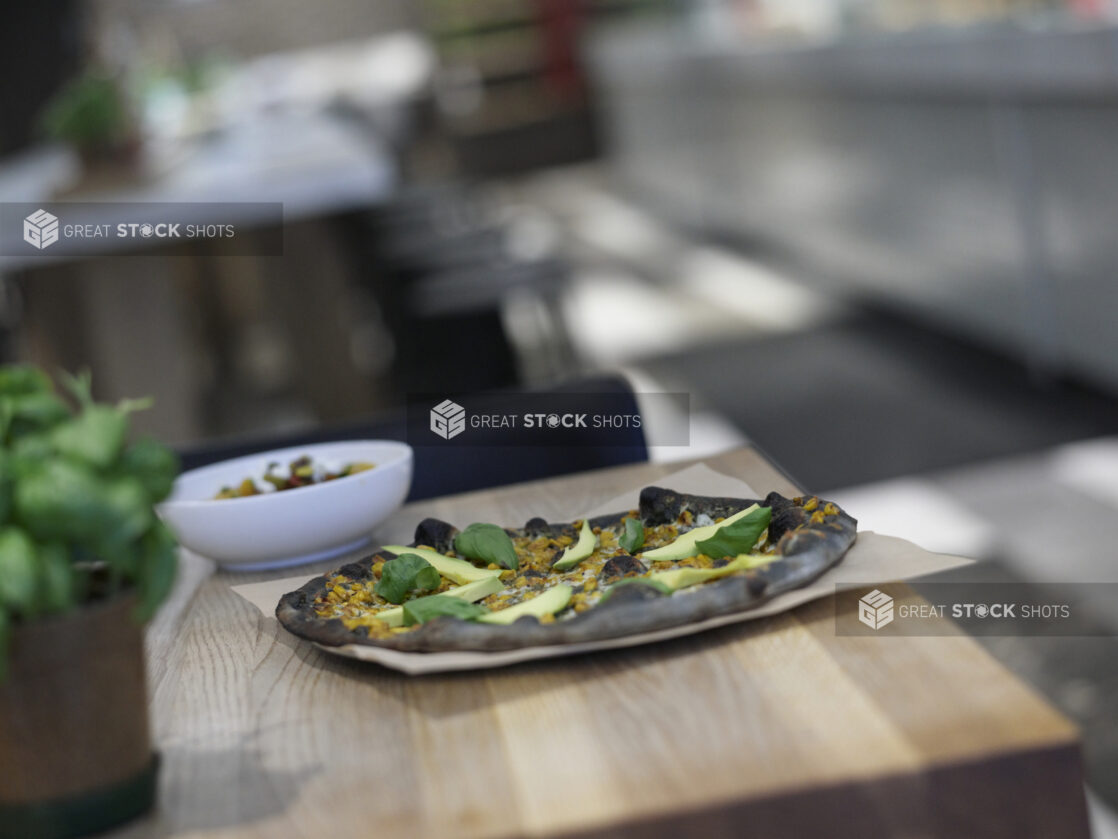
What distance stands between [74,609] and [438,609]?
22cm

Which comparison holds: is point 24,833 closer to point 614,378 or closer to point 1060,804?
point 1060,804

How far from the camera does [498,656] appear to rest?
704 mm

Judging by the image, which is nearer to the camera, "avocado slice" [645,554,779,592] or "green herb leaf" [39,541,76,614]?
"green herb leaf" [39,541,76,614]

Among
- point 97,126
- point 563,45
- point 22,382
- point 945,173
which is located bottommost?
point 945,173

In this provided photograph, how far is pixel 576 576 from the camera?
805 millimetres

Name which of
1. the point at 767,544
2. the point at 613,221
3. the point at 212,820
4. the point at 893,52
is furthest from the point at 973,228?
the point at 613,221

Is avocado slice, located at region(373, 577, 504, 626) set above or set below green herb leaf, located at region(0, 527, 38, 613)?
below

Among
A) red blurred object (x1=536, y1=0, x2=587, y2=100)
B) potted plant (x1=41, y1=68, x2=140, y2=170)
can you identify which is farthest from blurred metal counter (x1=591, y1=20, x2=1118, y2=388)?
red blurred object (x1=536, y1=0, x2=587, y2=100)

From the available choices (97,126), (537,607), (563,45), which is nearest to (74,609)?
(537,607)

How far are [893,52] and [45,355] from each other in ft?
9.13
